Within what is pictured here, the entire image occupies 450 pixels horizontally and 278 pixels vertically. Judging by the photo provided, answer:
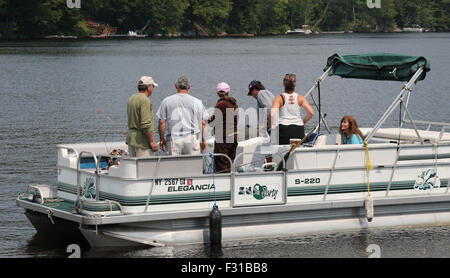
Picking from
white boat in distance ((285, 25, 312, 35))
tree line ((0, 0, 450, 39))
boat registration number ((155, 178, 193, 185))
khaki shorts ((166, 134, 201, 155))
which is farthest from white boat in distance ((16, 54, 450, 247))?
white boat in distance ((285, 25, 312, 35))

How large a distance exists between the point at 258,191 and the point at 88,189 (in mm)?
2240

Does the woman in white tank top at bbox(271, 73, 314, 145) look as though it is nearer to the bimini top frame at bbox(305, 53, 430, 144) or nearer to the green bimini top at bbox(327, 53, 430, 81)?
the bimini top frame at bbox(305, 53, 430, 144)

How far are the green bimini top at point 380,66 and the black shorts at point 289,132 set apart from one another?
1.55 m

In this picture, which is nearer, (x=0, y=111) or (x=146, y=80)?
(x=146, y=80)

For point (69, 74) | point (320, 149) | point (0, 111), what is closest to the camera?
point (320, 149)

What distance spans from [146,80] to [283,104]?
1981 millimetres

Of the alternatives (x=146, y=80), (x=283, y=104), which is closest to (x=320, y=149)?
(x=283, y=104)

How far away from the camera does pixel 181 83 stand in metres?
11.4

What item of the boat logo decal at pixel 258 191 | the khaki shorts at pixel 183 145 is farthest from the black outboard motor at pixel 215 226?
the khaki shorts at pixel 183 145

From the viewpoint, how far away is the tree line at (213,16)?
109 meters

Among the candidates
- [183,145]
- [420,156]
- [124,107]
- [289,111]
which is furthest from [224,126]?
[124,107]

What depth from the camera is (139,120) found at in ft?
37.0

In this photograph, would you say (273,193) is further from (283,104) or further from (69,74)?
(69,74)

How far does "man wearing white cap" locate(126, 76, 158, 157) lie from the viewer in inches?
441
